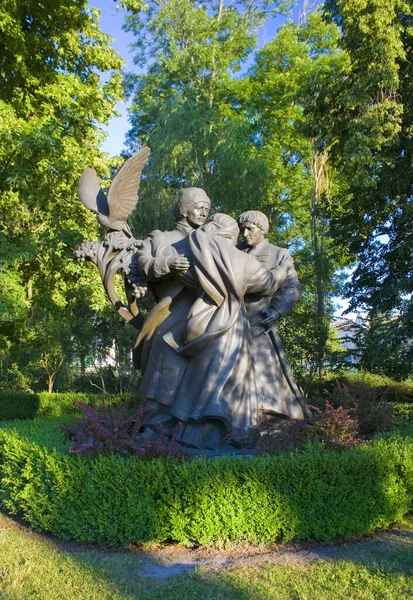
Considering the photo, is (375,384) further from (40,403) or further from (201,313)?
(201,313)

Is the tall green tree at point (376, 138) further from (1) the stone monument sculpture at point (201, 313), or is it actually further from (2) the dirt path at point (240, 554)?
(2) the dirt path at point (240, 554)

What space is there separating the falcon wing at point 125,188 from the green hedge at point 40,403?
8.28m

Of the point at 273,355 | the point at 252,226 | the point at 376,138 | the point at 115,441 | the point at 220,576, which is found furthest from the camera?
the point at 376,138

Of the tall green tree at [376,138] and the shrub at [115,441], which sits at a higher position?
the tall green tree at [376,138]

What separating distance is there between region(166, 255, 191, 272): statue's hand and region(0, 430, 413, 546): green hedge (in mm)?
2009

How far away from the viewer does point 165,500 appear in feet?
14.8

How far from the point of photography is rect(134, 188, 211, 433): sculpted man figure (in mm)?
5926

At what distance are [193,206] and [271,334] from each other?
5.87ft

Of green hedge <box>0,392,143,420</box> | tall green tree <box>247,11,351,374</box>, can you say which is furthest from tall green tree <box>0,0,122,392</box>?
tall green tree <box>247,11,351,374</box>

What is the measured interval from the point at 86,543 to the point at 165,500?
87 centimetres

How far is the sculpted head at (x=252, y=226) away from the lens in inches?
267

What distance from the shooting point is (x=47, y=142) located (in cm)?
1137

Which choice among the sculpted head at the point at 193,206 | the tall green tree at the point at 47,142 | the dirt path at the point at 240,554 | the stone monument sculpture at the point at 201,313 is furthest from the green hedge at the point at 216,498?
the tall green tree at the point at 47,142

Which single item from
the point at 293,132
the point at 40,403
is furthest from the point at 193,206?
the point at 293,132
